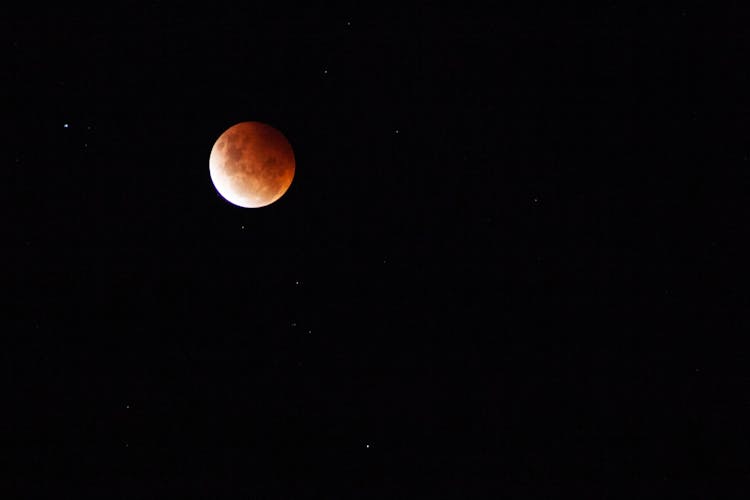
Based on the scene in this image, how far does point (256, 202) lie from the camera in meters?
3.28

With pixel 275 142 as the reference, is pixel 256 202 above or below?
below

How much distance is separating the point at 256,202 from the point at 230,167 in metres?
0.25

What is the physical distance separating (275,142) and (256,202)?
377 millimetres

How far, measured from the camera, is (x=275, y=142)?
3.29 m

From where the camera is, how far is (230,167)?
125 inches

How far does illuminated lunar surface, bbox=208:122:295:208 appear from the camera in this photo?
317cm

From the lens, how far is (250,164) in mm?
3189

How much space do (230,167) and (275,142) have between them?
1.03 feet

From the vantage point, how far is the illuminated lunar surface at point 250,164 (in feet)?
10.4
